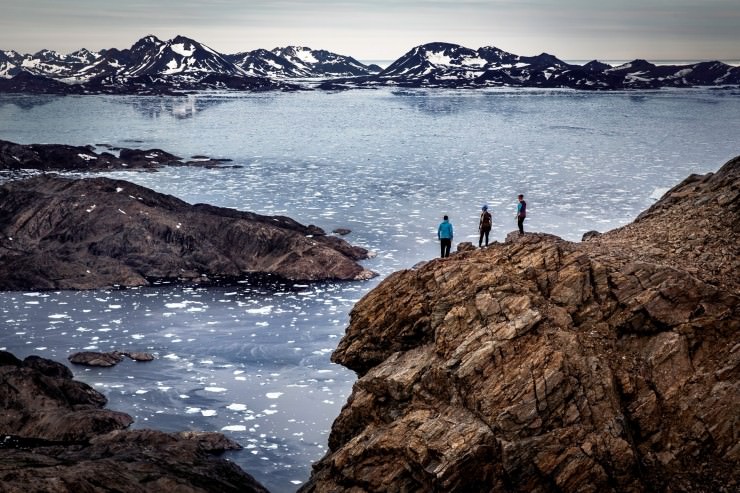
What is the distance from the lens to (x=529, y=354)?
52.9ft

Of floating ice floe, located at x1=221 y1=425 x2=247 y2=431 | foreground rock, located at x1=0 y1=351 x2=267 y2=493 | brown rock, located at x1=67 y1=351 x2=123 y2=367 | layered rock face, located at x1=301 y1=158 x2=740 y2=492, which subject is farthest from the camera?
brown rock, located at x1=67 y1=351 x2=123 y2=367

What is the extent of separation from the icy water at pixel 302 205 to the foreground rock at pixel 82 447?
52.2 inches

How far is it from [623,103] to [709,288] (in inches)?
6864

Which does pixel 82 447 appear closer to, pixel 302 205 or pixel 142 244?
pixel 142 244

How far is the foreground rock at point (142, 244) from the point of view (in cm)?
3772

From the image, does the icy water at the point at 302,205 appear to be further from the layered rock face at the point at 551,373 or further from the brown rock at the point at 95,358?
the layered rock face at the point at 551,373

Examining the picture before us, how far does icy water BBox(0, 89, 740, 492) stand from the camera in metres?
25.4

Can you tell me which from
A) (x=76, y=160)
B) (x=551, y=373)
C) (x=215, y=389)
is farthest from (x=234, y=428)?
(x=76, y=160)

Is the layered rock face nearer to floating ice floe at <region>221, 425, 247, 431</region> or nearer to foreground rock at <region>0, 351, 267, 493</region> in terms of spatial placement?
foreground rock at <region>0, 351, 267, 493</region>

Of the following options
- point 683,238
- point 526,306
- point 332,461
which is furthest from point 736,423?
point 332,461

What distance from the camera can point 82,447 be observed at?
67.1 ft

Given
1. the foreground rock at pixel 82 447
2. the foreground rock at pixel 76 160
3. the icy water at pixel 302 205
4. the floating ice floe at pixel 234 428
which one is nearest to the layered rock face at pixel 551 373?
the foreground rock at pixel 82 447

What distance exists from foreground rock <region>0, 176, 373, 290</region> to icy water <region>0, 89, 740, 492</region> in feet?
5.51

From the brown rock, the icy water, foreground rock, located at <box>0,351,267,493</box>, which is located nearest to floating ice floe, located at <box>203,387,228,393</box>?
the icy water
